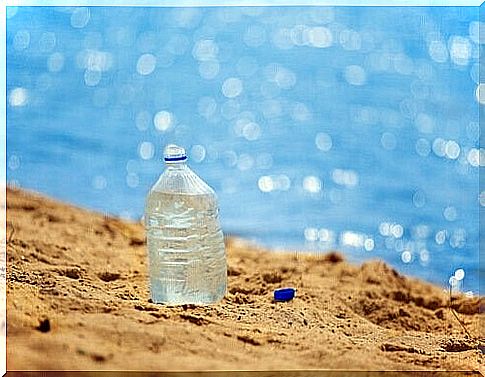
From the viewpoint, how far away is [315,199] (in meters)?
2.67

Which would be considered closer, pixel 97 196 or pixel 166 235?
pixel 166 235

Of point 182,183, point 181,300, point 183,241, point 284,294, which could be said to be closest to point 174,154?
point 182,183

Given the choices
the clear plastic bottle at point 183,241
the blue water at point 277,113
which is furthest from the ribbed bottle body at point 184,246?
the blue water at point 277,113

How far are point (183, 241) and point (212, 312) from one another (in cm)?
23

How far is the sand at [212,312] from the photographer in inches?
85.3

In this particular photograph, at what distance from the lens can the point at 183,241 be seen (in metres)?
2.50

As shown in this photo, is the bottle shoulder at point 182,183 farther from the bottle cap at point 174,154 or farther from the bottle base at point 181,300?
the bottle base at point 181,300

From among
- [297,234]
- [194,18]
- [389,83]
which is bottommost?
[297,234]

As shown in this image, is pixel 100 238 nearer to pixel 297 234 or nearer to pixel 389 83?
pixel 297 234

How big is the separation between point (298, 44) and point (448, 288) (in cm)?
90

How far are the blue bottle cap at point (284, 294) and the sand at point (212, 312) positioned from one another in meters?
0.02

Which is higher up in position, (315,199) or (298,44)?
(298,44)

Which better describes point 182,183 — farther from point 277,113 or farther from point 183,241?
point 277,113

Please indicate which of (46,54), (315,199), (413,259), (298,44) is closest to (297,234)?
(315,199)
